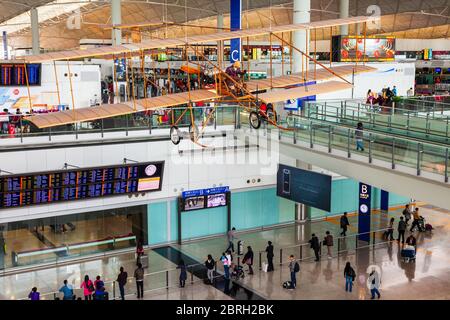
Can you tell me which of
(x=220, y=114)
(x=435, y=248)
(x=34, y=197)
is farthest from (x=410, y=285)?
(x=34, y=197)

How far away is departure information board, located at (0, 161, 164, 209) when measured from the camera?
16794 millimetres

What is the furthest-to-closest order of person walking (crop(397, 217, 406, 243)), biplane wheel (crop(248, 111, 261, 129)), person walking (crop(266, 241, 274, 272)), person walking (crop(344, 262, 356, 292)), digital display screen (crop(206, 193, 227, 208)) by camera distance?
digital display screen (crop(206, 193, 227, 208))
person walking (crop(397, 217, 406, 243))
biplane wheel (crop(248, 111, 261, 129))
person walking (crop(266, 241, 274, 272))
person walking (crop(344, 262, 356, 292))

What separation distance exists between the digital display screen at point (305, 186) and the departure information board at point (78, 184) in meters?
4.43

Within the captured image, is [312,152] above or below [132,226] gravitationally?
above

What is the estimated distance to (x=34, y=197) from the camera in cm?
1720

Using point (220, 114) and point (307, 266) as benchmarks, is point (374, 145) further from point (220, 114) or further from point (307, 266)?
point (220, 114)

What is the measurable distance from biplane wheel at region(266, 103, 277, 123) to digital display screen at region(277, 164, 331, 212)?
222 centimetres

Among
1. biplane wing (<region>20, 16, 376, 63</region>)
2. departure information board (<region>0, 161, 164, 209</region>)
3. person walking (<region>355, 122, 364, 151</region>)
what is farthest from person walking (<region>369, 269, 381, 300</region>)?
departure information board (<region>0, 161, 164, 209</region>)

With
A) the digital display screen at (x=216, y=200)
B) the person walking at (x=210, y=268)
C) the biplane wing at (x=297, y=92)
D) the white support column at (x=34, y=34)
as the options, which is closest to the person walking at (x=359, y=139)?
the biplane wing at (x=297, y=92)

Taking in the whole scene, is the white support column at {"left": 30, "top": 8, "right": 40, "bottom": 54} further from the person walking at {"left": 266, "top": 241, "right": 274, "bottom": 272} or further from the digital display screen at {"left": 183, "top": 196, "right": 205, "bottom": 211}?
the person walking at {"left": 266, "top": 241, "right": 274, "bottom": 272}

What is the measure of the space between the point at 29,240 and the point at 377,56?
2015cm

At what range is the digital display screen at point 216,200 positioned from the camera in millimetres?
21391

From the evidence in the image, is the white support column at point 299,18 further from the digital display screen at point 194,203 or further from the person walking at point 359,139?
the person walking at point 359,139

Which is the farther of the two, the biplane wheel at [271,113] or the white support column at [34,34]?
the white support column at [34,34]
